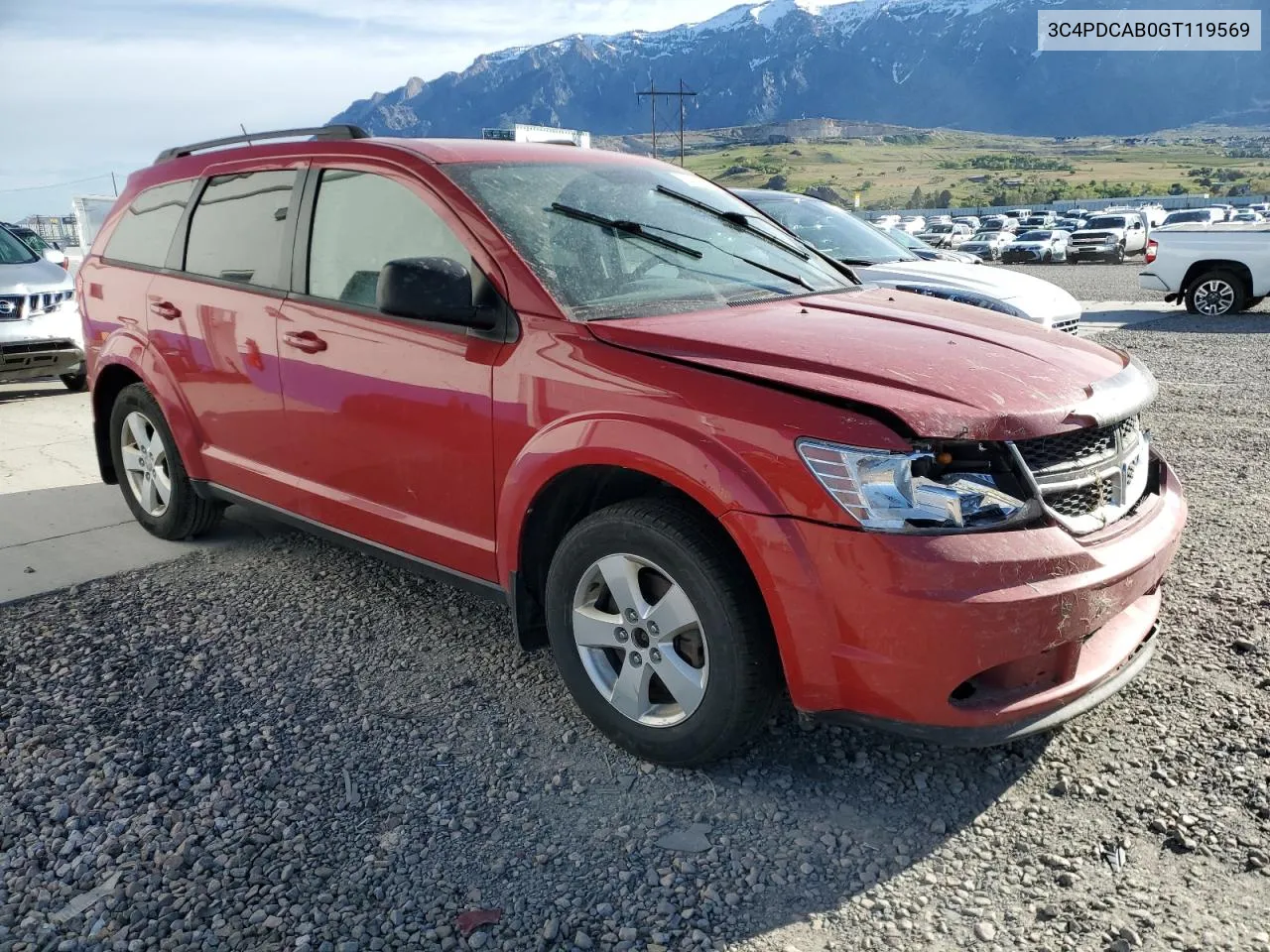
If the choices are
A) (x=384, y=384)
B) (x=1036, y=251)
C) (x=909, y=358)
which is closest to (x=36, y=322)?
(x=384, y=384)

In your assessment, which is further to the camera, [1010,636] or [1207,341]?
[1207,341]

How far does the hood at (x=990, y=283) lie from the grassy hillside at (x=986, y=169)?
3295 inches

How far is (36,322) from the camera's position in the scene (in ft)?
28.2

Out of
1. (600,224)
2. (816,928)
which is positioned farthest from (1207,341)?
(816,928)

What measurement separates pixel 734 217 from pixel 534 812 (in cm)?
247

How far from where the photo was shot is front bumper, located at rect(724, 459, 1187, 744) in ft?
7.78

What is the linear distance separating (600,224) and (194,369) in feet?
6.62

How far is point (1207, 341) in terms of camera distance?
38.7ft

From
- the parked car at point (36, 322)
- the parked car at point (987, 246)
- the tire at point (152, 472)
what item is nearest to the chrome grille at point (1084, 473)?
the tire at point (152, 472)

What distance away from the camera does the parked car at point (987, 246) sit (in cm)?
3522

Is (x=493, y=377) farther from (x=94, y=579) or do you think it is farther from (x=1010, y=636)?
(x=94, y=579)

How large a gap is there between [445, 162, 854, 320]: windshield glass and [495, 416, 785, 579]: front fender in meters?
0.42

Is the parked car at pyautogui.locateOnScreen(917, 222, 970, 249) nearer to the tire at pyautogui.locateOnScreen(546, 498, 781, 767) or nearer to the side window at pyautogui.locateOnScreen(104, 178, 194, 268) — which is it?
the side window at pyautogui.locateOnScreen(104, 178, 194, 268)

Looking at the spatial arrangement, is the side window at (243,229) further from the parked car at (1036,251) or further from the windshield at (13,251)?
the parked car at (1036,251)
